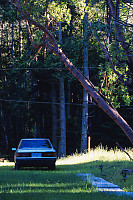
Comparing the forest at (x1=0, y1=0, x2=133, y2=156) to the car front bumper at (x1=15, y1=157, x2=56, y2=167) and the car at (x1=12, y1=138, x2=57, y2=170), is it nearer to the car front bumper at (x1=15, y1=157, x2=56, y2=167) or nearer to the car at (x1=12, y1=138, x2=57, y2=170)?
the car at (x1=12, y1=138, x2=57, y2=170)

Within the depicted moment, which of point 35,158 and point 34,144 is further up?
point 34,144

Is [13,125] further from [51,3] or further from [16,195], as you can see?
[16,195]

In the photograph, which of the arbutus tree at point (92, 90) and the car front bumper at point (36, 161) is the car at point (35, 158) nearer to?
the car front bumper at point (36, 161)

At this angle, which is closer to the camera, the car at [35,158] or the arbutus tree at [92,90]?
the arbutus tree at [92,90]

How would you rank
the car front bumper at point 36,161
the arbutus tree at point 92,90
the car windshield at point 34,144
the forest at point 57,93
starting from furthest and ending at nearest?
the forest at point 57,93 → the car windshield at point 34,144 → the car front bumper at point 36,161 → the arbutus tree at point 92,90

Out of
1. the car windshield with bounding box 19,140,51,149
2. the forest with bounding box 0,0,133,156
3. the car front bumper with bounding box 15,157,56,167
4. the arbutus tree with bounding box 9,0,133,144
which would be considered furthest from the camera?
the forest with bounding box 0,0,133,156

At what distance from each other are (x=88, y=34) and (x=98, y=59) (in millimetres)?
7626

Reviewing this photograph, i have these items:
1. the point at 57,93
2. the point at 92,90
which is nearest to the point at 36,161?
the point at 92,90

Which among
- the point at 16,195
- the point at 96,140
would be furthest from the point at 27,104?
the point at 16,195

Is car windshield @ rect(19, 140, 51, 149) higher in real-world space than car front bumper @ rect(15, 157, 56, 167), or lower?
higher

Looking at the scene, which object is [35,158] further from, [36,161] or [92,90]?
[92,90]

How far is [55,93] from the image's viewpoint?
39.8 m

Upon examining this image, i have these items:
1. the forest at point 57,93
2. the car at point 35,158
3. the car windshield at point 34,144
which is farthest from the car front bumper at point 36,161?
the forest at point 57,93

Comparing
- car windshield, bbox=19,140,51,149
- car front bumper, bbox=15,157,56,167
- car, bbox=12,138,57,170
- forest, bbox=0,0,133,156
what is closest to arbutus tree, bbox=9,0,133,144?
car, bbox=12,138,57,170
